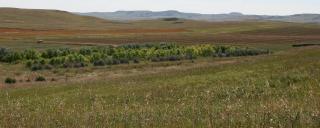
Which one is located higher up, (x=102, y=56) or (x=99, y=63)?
(x=99, y=63)

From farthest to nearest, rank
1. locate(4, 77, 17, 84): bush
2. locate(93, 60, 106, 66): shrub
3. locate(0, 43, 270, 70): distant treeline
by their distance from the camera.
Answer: locate(0, 43, 270, 70): distant treeline → locate(93, 60, 106, 66): shrub → locate(4, 77, 17, 84): bush

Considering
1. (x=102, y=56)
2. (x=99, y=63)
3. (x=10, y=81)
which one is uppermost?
(x=10, y=81)

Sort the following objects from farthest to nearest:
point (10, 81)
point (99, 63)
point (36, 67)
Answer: point (99, 63) < point (36, 67) < point (10, 81)

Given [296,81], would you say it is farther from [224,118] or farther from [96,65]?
[96,65]

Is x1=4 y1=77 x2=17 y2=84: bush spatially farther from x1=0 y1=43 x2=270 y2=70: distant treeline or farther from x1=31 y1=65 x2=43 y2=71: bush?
x1=0 y1=43 x2=270 y2=70: distant treeline

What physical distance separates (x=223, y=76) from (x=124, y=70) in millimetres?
21300

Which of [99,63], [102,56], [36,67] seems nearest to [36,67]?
[36,67]

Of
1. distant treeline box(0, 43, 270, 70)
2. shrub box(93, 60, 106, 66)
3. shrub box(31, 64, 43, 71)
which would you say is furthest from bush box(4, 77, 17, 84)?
shrub box(93, 60, 106, 66)

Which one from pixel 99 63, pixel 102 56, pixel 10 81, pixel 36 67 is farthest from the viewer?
pixel 102 56

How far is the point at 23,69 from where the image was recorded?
1864 inches

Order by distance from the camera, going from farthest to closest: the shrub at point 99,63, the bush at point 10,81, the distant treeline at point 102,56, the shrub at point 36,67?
the distant treeline at point 102,56 → the shrub at point 99,63 → the shrub at point 36,67 → the bush at point 10,81

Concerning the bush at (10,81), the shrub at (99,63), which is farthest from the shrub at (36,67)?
the bush at (10,81)

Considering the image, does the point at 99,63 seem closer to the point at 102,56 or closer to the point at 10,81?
the point at 102,56

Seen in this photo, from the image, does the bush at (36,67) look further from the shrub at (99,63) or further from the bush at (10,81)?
the bush at (10,81)
